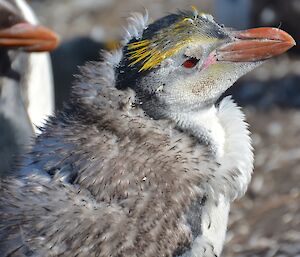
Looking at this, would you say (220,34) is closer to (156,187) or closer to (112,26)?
(156,187)

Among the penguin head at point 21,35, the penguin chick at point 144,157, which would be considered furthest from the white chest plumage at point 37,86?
the penguin chick at point 144,157

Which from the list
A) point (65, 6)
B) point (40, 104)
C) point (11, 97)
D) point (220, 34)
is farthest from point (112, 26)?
point (220, 34)

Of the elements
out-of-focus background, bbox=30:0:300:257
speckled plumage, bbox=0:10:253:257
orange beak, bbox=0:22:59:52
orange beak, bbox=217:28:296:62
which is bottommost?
out-of-focus background, bbox=30:0:300:257

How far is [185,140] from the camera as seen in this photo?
116 inches

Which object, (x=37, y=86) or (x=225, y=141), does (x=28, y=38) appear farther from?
(x=225, y=141)

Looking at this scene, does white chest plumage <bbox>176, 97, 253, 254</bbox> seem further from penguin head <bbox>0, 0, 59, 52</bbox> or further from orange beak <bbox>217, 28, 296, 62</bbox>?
penguin head <bbox>0, 0, 59, 52</bbox>

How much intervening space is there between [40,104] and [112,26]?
3182 mm

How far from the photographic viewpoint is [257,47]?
120 inches

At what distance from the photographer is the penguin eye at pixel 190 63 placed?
2.97 metres

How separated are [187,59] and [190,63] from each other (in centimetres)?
2

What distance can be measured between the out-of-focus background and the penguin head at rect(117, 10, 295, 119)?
55 cm

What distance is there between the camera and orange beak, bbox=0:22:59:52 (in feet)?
14.0

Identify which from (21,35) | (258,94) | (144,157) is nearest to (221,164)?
(144,157)

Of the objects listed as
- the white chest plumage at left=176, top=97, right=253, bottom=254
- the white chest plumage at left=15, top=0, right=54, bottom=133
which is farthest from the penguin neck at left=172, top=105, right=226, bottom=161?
the white chest plumage at left=15, top=0, right=54, bottom=133
